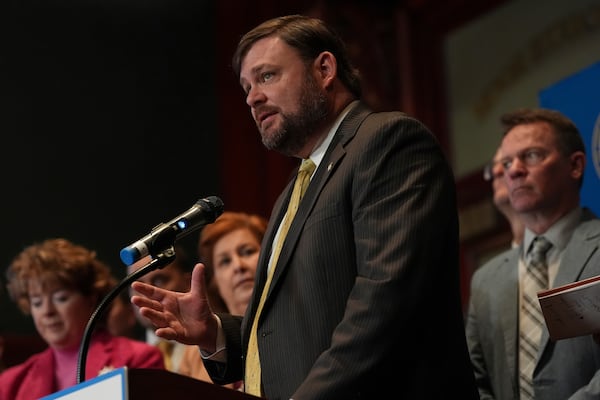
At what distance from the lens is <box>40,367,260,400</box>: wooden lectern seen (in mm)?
2123

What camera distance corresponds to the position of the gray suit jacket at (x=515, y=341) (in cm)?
330

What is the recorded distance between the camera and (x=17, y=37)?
700 centimetres

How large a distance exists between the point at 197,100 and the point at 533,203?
14.5ft

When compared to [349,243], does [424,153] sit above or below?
above

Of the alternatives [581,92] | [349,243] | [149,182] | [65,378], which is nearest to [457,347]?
[349,243]

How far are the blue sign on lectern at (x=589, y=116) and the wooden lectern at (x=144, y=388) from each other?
7.13 ft

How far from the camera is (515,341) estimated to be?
3533mm

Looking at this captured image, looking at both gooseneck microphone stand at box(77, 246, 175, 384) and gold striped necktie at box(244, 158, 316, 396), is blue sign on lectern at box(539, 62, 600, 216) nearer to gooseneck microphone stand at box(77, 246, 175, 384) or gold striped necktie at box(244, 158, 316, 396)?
gold striped necktie at box(244, 158, 316, 396)

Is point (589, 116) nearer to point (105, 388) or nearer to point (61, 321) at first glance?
point (61, 321)

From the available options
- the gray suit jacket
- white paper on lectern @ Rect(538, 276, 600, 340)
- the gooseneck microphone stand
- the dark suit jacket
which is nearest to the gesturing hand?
the gooseneck microphone stand

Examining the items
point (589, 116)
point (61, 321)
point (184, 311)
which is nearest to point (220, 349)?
point (184, 311)

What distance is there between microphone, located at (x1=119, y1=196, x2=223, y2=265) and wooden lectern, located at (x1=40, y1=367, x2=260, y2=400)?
1.63ft

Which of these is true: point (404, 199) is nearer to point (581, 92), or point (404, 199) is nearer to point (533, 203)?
point (533, 203)

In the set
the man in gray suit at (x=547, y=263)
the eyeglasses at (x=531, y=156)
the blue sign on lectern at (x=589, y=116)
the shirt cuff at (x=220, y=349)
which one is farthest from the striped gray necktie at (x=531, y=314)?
the shirt cuff at (x=220, y=349)
